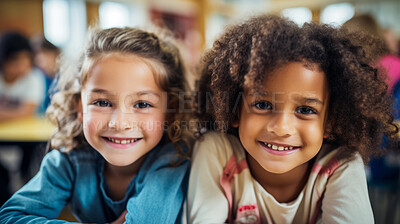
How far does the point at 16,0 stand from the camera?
14.6ft

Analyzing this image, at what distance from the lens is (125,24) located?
13.6ft

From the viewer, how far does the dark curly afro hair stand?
0.61m

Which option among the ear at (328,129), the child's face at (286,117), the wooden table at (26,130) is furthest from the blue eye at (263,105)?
the wooden table at (26,130)

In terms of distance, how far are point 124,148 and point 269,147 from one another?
0.40 meters

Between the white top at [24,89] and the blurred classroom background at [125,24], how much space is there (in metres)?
0.11

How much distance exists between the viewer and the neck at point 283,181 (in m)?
0.79

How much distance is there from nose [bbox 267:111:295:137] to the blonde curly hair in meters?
0.32

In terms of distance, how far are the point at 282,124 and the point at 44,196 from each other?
704mm

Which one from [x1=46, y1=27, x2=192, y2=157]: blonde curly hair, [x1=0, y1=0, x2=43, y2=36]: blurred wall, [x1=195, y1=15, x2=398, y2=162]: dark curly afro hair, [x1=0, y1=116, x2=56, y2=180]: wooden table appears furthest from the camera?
[x1=0, y1=0, x2=43, y2=36]: blurred wall

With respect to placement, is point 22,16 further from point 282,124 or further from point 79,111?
point 282,124

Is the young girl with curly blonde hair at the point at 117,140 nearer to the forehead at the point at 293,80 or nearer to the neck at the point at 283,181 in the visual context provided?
the neck at the point at 283,181

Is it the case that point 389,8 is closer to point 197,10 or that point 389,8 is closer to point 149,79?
point 197,10

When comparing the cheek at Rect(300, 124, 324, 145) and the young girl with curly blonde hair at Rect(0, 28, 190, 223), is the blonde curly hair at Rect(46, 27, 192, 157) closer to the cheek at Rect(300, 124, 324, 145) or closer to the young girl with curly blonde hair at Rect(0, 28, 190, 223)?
the young girl with curly blonde hair at Rect(0, 28, 190, 223)

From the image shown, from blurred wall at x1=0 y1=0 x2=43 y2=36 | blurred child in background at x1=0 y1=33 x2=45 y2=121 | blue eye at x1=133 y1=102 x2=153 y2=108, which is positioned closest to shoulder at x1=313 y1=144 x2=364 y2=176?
blue eye at x1=133 y1=102 x2=153 y2=108
